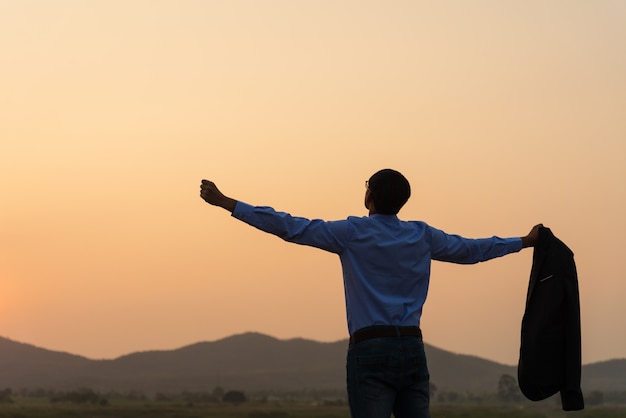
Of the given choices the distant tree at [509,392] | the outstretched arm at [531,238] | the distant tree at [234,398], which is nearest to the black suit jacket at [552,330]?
the outstretched arm at [531,238]

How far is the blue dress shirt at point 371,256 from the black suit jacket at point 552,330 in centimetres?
165

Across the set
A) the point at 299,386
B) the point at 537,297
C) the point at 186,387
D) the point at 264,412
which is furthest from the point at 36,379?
the point at 537,297

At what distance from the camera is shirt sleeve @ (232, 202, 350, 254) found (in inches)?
328

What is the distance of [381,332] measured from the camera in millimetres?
8289

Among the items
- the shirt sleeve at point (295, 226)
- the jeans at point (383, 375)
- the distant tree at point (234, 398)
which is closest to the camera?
the jeans at point (383, 375)

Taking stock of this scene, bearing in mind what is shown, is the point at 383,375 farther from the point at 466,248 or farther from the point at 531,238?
the point at 531,238

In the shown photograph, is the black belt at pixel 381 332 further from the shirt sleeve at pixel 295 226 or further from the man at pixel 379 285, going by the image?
the shirt sleeve at pixel 295 226

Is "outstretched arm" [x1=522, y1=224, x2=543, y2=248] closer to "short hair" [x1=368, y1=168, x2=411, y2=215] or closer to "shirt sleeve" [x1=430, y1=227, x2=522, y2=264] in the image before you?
"shirt sleeve" [x1=430, y1=227, x2=522, y2=264]

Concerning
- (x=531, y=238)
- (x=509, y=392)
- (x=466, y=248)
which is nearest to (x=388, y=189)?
(x=466, y=248)

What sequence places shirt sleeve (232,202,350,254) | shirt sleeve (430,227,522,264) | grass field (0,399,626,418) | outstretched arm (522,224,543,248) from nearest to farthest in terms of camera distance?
shirt sleeve (232,202,350,254)
shirt sleeve (430,227,522,264)
outstretched arm (522,224,543,248)
grass field (0,399,626,418)

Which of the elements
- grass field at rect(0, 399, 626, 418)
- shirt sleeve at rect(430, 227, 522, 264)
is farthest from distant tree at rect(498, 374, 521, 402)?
shirt sleeve at rect(430, 227, 522, 264)

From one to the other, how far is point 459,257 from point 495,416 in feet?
339

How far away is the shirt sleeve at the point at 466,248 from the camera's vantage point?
887 centimetres

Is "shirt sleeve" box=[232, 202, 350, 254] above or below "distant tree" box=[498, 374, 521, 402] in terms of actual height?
below
